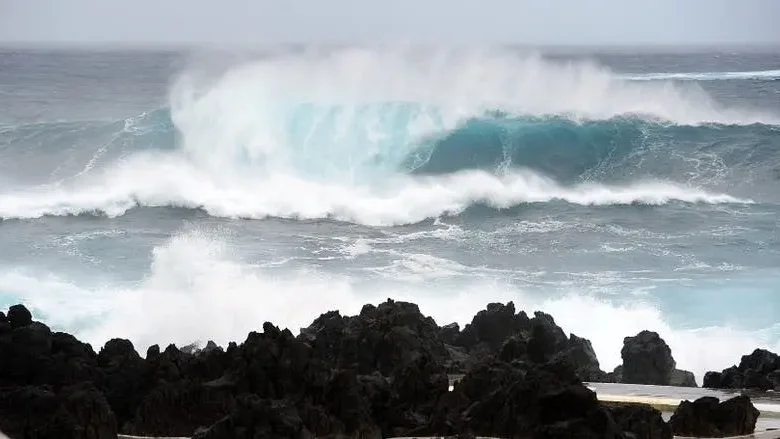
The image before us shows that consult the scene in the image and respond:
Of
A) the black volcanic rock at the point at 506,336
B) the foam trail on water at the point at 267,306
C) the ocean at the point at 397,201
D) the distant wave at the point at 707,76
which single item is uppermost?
the distant wave at the point at 707,76

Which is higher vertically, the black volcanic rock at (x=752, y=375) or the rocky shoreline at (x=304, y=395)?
the black volcanic rock at (x=752, y=375)

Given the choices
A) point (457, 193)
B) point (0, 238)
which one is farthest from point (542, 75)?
point (0, 238)

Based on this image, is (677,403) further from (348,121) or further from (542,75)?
(542,75)

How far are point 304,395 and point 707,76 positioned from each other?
49.2 meters

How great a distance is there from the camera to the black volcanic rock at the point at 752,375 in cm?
1270

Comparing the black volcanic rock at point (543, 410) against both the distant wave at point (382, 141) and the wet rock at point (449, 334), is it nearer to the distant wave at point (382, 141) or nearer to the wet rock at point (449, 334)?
the wet rock at point (449, 334)

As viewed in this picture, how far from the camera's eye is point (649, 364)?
1399cm

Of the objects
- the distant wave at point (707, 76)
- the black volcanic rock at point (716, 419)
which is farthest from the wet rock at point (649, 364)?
the distant wave at point (707, 76)

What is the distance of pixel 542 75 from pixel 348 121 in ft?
24.8

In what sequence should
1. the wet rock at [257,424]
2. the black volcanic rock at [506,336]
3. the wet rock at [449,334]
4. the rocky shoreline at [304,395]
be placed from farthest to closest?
the wet rock at [449,334], the black volcanic rock at [506,336], the rocky shoreline at [304,395], the wet rock at [257,424]

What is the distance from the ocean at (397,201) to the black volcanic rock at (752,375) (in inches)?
82.6

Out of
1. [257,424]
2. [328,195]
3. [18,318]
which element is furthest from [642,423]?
[328,195]

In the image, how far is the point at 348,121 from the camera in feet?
111

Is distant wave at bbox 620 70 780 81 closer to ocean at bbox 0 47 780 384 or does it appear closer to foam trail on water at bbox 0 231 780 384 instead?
ocean at bbox 0 47 780 384
